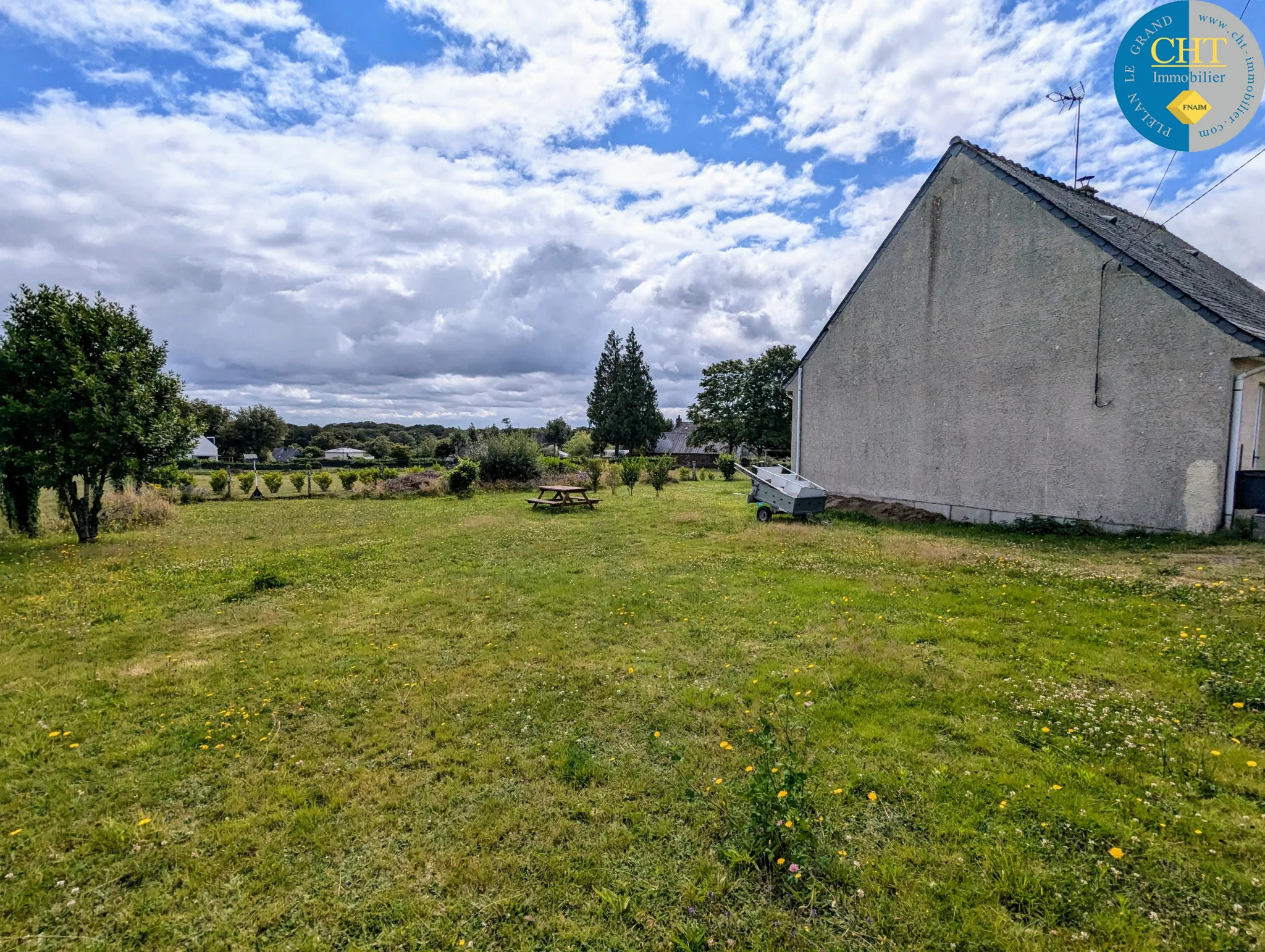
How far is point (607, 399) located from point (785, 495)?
42.8 m

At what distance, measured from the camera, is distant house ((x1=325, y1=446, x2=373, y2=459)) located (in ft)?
240

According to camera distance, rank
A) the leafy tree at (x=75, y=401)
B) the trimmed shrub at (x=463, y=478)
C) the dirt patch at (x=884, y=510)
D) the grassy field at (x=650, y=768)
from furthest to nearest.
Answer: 1. the trimmed shrub at (x=463, y=478)
2. the dirt patch at (x=884, y=510)
3. the leafy tree at (x=75, y=401)
4. the grassy field at (x=650, y=768)

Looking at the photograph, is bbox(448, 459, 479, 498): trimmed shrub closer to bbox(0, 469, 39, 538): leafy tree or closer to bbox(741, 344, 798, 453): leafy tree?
bbox(0, 469, 39, 538): leafy tree

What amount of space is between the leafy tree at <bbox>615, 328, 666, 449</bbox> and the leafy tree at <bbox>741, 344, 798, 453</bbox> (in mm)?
12052

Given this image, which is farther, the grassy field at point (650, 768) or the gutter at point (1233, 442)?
the gutter at point (1233, 442)

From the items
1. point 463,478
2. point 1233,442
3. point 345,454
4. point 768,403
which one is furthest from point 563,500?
point 345,454

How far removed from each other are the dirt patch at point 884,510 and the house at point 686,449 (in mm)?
37846

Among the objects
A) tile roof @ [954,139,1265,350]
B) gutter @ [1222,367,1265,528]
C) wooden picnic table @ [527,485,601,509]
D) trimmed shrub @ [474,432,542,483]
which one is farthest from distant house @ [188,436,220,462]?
gutter @ [1222,367,1265,528]

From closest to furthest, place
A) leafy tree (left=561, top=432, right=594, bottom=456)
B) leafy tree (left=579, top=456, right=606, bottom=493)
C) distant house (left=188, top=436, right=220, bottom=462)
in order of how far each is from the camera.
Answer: leafy tree (left=579, top=456, right=606, bottom=493) → leafy tree (left=561, top=432, right=594, bottom=456) → distant house (left=188, top=436, right=220, bottom=462)

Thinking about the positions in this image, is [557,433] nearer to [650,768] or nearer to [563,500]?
[563,500]

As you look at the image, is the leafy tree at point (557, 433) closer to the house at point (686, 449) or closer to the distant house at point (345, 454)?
the house at point (686, 449)

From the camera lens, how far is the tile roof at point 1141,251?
952 cm

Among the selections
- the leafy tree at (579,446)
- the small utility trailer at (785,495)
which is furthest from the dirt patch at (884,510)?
the leafy tree at (579,446)

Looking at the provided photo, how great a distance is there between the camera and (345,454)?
259ft
